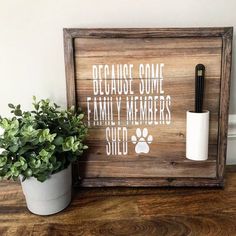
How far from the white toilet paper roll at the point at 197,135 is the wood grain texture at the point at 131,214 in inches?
4.5

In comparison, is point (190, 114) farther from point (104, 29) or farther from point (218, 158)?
point (104, 29)

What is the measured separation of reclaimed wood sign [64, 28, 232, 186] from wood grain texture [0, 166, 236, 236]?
43 millimetres

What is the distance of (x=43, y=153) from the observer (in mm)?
682

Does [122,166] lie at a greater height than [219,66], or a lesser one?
lesser

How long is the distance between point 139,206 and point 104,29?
49 cm

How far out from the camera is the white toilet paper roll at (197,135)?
810 mm

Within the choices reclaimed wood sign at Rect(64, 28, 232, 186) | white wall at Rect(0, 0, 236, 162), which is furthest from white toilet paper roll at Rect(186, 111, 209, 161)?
white wall at Rect(0, 0, 236, 162)

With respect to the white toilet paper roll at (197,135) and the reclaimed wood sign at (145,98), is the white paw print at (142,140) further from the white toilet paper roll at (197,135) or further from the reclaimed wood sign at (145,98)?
the white toilet paper roll at (197,135)

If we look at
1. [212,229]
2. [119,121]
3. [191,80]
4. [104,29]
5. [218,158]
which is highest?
[104,29]

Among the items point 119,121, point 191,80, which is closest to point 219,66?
point 191,80

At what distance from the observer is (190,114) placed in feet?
2.69

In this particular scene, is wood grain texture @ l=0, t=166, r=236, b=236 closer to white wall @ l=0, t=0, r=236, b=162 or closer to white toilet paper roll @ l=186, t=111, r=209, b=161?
white toilet paper roll @ l=186, t=111, r=209, b=161

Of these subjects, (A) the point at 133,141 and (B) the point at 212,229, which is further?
(A) the point at 133,141

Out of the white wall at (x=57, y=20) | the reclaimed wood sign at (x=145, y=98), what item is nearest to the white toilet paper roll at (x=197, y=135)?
the reclaimed wood sign at (x=145, y=98)
